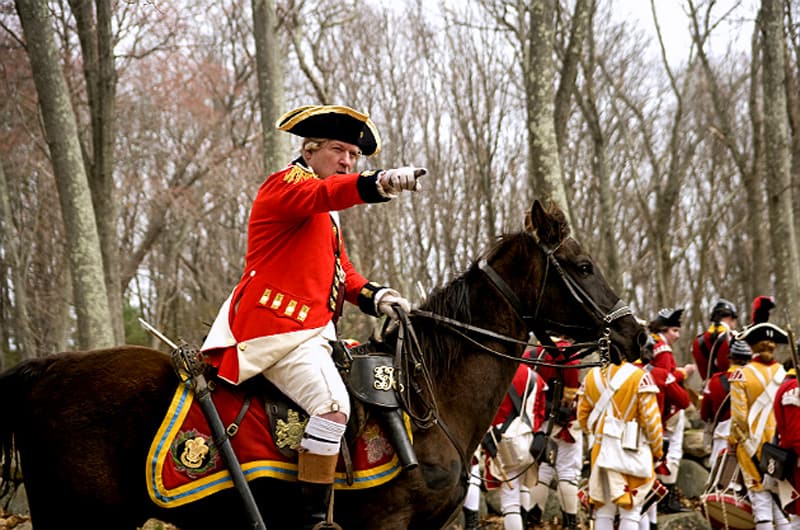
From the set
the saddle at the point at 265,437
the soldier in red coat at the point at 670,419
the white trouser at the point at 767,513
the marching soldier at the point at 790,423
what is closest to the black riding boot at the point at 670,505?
the soldier in red coat at the point at 670,419

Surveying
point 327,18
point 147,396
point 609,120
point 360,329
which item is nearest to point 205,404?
point 147,396

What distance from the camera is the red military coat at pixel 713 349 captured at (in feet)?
35.6

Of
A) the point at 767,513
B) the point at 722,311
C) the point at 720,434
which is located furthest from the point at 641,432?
the point at 722,311

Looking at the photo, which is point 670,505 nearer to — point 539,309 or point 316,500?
point 539,309

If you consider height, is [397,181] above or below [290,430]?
above

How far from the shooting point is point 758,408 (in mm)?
7879

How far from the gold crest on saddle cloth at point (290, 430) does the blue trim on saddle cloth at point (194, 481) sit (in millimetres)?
100

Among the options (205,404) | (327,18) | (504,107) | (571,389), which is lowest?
(571,389)

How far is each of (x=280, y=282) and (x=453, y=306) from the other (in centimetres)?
109

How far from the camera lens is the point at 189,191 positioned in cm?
2216

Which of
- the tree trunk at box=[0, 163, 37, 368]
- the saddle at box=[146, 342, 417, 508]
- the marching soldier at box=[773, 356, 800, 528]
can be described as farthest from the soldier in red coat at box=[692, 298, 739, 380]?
the tree trunk at box=[0, 163, 37, 368]

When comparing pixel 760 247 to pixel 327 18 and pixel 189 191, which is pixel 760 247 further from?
pixel 189 191

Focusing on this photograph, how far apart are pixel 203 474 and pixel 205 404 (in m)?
0.35

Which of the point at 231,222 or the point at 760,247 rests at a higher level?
the point at 231,222
